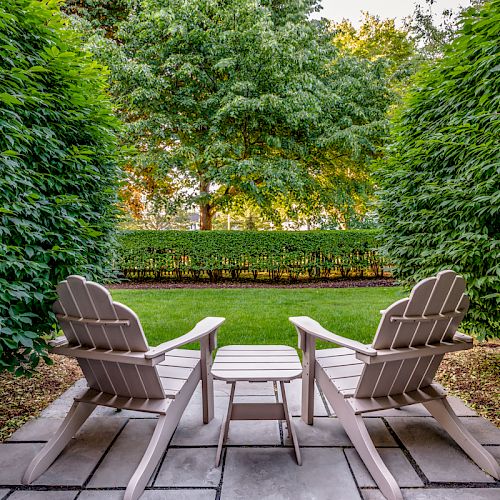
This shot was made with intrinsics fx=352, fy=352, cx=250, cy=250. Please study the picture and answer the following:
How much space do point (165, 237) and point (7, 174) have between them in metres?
6.46

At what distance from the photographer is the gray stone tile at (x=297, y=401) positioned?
92.5 inches

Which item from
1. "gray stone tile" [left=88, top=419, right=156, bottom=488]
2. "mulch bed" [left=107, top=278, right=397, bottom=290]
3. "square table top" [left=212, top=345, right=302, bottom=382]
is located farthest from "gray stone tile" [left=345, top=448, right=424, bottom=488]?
"mulch bed" [left=107, top=278, right=397, bottom=290]

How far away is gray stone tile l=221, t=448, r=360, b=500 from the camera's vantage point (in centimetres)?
160

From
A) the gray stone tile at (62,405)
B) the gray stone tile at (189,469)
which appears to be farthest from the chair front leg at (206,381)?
the gray stone tile at (62,405)

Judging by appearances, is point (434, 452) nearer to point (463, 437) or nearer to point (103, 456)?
point (463, 437)

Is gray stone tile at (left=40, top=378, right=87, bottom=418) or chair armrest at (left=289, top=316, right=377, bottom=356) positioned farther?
gray stone tile at (left=40, top=378, right=87, bottom=418)

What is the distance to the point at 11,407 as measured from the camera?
7.92 ft

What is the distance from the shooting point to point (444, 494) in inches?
62.4

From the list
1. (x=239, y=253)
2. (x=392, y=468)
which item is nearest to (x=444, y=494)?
(x=392, y=468)

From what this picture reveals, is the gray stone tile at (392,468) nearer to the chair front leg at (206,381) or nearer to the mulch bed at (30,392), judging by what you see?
the chair front leg at (206,381)

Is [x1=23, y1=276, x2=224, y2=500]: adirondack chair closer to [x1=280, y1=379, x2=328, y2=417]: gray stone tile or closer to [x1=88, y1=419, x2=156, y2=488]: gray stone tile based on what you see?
[x1=88, y1=419, x2=156, y2=488]: gray stone tile

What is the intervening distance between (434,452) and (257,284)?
20.6 feet

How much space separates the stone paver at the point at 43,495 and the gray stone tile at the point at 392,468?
52.4 inches

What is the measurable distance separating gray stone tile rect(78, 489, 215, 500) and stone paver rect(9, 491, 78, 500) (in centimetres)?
5
